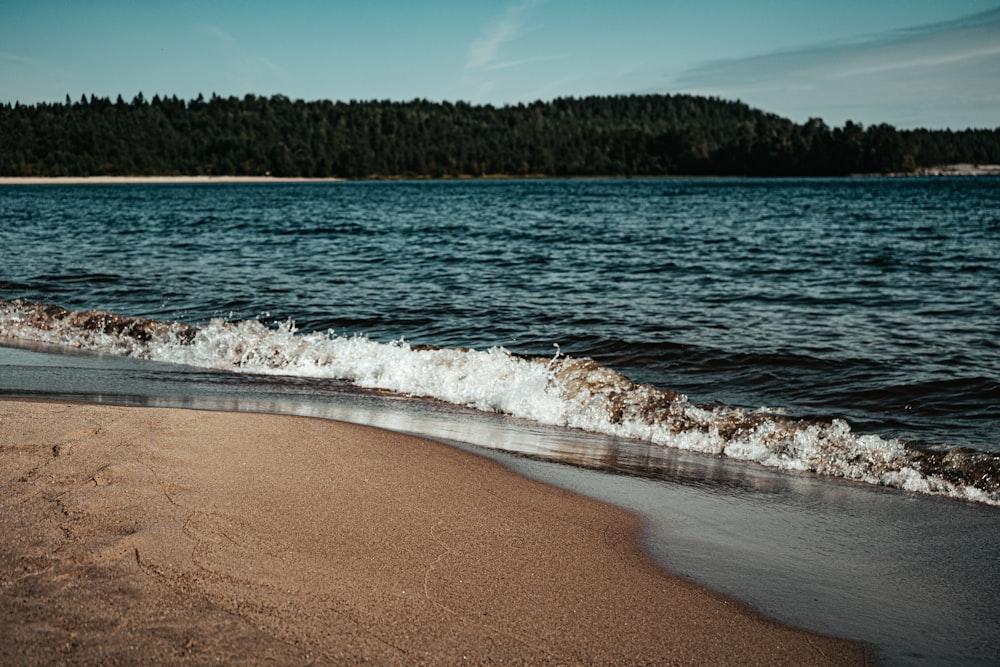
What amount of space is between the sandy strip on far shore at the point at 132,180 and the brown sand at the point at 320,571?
6239 inches

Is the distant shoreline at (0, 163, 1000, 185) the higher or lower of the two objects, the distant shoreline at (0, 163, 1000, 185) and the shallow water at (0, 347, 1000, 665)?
the higher

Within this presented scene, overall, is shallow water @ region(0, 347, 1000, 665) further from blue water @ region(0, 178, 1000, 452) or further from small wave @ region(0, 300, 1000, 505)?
blue water @ region(0, 178, 1000, 452)

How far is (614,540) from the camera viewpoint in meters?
4.35

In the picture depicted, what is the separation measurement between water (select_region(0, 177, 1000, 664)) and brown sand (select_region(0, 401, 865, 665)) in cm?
45

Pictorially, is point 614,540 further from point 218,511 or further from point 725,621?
point 218,511

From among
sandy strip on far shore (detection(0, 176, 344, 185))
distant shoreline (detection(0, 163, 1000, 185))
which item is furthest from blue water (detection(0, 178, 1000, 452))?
distant shoreline (detection(0, 163, 1000, 185))

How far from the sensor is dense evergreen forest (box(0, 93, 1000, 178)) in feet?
535

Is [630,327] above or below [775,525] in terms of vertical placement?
above

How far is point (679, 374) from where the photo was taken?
364 inches

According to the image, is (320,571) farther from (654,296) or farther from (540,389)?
(654,296)

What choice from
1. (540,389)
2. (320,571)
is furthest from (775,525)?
(540,389)

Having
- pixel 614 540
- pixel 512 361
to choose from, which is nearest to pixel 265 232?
pixel 512 361

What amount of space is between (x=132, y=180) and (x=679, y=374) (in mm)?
172354

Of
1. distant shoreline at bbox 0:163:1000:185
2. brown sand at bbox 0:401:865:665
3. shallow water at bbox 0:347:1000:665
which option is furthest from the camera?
distant shoreline at bbox 0:163:1000:185
